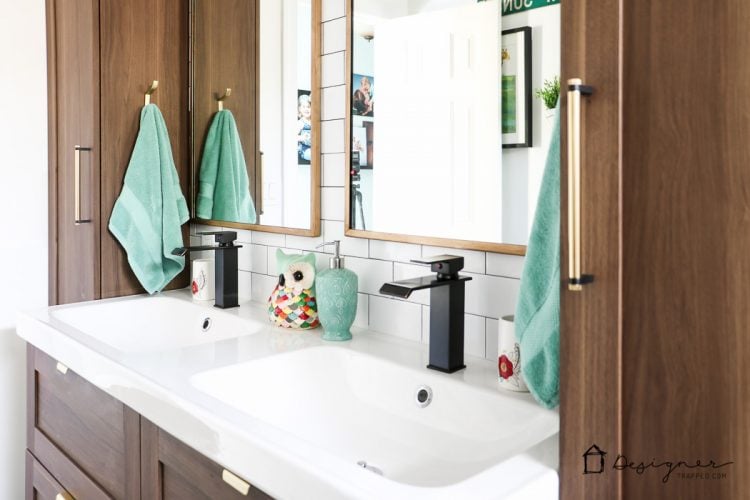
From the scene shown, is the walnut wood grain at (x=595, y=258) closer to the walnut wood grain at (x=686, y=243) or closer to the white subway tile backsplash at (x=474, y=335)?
the walnut wood grain at (x=686, y=243)

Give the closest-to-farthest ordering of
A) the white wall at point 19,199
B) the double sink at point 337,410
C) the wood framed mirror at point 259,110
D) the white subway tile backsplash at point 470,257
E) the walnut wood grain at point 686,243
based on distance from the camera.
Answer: the walnut wood grain at point 686,243, the double sink at point 337,410, the white subway tile backsplash at point 470,257, the wood framed mirror at point 259,110, the white wall at point 19,199

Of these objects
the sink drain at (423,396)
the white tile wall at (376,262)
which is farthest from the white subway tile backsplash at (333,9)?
the sink drain at (423,396)

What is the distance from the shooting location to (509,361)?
3.61ft

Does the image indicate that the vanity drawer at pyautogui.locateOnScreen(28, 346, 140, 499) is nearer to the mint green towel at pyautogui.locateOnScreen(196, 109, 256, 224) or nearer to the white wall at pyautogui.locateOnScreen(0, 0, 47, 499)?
the white wall at pyautogui.locateOnScreen(0, 0, 47, 499)

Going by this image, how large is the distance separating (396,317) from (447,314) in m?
0.29

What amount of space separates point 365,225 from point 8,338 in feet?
4.53

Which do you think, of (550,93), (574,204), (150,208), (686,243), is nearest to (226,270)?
(150,208)

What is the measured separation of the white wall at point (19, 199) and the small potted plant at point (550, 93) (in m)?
1.70

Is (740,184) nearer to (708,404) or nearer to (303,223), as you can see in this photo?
(708,404)

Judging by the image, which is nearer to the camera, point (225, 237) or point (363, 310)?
point (363, 310)

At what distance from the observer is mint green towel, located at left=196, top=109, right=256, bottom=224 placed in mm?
1912

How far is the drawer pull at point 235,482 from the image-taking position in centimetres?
92

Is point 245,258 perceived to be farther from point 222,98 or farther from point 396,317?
point 396,317

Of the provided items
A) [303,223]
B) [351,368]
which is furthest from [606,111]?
[303,223]
